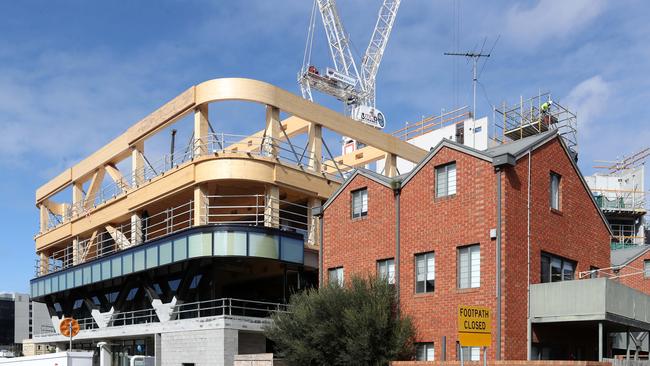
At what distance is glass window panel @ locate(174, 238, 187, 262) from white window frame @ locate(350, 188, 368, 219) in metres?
9.65

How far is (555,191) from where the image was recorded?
27.5 metres

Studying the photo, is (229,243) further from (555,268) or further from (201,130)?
(555,268)

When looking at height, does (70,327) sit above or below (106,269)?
below

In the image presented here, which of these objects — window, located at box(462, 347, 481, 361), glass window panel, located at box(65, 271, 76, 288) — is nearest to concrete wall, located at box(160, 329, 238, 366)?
window, located at box(462, 347, 481, 361)

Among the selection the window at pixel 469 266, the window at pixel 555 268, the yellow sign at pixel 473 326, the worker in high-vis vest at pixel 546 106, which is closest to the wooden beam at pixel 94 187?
the worker in high-vis vest at pixel 546 106

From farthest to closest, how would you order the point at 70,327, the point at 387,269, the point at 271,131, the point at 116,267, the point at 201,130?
the point at 116,267, the point at 201,130, the point at 271,131, the point at 387,269, the point at 70,327

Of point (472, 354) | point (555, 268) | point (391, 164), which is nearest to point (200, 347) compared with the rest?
point (472, 354)

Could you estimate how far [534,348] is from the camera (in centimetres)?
2495

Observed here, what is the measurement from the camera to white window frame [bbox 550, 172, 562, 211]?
89.4ft

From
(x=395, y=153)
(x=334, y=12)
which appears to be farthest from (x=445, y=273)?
(x=334, y=12)

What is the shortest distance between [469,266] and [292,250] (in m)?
12.9

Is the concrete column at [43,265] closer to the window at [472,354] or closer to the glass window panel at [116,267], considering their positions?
the glass window panel at [116,267]

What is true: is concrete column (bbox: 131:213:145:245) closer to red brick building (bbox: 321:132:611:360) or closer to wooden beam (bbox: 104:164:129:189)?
wooden beam (bbox: 104:164:129:189)

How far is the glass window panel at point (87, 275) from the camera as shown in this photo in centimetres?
4628
